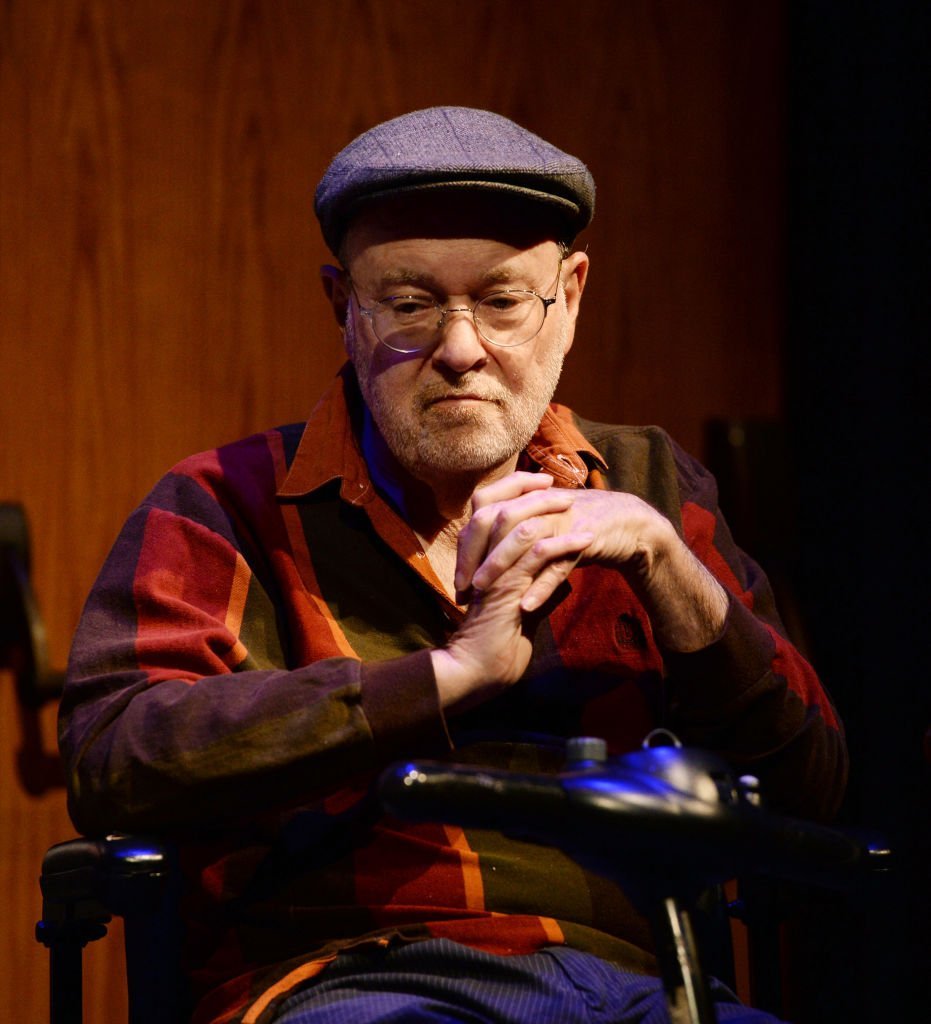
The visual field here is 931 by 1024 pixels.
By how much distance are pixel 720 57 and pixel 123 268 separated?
1351mm

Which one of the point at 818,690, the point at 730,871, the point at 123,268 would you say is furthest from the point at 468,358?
the point at 123,268

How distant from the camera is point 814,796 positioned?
5.25ft

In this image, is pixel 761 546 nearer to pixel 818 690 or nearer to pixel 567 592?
pixel 818 690

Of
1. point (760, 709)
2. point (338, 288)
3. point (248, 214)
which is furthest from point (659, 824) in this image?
point (248, 214)

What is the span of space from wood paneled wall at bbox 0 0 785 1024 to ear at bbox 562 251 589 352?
100cm

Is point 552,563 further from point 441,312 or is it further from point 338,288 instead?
point 338,288

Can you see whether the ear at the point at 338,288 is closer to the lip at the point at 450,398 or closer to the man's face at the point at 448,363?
the man's face at the point at 448,363

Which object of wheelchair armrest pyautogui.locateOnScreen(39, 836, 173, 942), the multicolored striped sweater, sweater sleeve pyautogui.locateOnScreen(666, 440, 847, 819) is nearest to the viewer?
wheelchair armrest pyautogui.locateOnScreen(39, 836, 173, 942)

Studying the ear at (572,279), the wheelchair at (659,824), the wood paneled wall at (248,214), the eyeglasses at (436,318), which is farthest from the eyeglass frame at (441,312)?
the wood paneled wall at (248,214)

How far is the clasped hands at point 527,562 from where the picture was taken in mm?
1347

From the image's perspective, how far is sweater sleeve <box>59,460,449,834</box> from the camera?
1.32 meters

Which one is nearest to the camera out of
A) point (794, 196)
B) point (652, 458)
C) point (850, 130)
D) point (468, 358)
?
point (468, 358)

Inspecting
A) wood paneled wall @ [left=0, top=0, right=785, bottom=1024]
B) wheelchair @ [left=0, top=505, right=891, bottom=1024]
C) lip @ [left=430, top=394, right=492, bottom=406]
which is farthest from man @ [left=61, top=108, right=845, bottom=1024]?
wood paneled wall @ [left=0, top=0, right=785, bottom=1024]

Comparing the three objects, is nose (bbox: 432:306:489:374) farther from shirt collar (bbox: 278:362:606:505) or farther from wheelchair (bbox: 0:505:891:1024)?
wheelchair (bbox: 0:505:891:1024)
